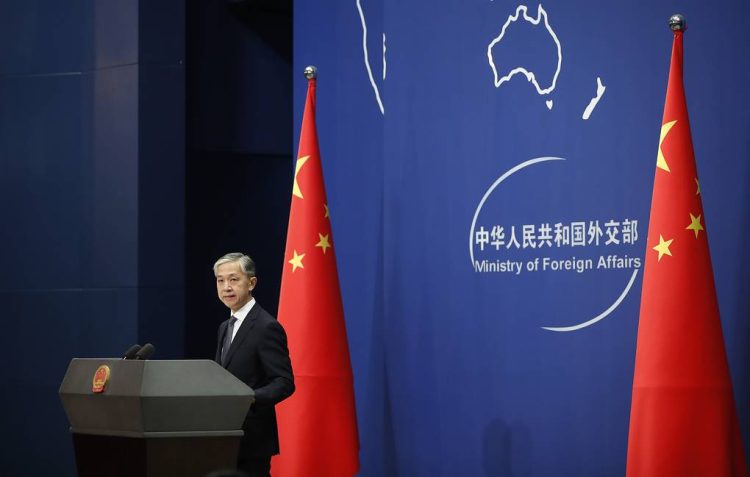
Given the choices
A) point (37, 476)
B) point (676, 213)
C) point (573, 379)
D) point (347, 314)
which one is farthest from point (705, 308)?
point (37, 476)

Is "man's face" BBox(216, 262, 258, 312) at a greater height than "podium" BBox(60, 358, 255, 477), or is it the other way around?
"man's face" BBox(216, 262, 258, 312)

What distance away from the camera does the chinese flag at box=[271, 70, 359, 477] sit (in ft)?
17.0

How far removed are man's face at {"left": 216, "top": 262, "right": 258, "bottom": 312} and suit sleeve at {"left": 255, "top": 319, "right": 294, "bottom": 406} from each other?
155 mm

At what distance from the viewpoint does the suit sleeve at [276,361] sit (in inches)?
149

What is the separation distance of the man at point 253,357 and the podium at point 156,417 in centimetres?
43

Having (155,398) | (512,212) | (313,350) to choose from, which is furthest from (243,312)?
(512,212)

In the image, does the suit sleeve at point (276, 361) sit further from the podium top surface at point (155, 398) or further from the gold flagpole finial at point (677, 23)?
the gold flagpole finial at point (677, 23)

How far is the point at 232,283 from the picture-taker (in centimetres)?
393

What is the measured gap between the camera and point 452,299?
541cm

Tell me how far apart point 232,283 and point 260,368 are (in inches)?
12.3

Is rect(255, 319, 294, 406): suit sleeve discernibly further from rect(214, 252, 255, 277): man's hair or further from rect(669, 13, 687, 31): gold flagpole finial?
rect(669, 13, 687, 31): gold flagpole finial

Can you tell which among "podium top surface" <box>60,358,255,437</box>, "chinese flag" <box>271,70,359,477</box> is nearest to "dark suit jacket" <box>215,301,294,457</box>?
"podium top surface" <box>60,358,255,437</box>

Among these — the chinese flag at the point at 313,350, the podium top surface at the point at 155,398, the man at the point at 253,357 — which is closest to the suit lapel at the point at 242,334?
the man at the point at 253,357

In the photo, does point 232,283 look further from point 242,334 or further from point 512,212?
point 512,212
